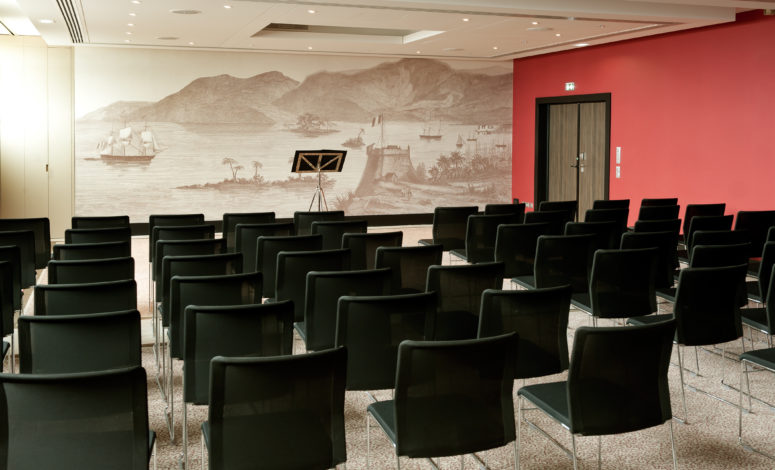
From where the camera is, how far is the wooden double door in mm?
13875

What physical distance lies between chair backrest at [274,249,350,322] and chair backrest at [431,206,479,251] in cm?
300

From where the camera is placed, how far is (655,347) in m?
3.53

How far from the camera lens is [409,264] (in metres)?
5.69

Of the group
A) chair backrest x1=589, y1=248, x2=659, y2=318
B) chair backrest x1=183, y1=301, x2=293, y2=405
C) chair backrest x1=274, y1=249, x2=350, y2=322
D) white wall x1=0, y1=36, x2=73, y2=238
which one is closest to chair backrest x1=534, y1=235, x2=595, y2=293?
chair backrest x1=589, y1=248, x2=659, y2=318

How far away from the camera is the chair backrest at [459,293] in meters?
4.75

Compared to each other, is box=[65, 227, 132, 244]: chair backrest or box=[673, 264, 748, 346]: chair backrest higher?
box=[65, 227, 132, 244]: chair backrest

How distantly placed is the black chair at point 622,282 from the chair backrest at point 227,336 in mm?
2356

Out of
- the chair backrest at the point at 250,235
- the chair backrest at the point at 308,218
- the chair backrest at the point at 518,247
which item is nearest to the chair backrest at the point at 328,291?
the chair backrest at the point at 518,247

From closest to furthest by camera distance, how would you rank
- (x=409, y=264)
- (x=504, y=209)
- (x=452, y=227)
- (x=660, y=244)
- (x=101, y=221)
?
1. (x=409, y=264)
2. (x=660, y=244)
3. (x=101, y=221)
4. (x=452, y=227)
5. (x=504, y=209)

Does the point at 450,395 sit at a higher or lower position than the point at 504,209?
lower

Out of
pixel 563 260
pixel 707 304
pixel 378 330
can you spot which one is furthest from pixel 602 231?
pixel 378 330

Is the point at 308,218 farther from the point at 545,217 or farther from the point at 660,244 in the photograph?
the point at 660,244

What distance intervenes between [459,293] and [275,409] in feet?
6.67

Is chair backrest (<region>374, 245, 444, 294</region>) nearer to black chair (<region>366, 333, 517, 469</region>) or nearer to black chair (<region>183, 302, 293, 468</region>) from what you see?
black chair (<region>183, 302, 293, 468</region>)
